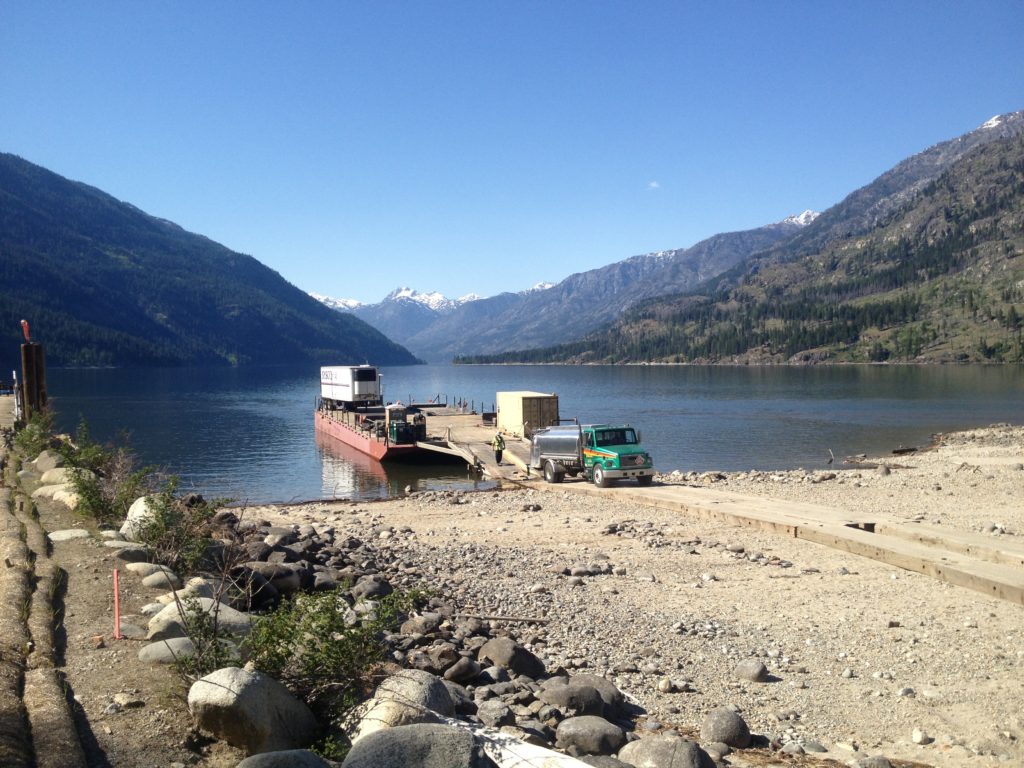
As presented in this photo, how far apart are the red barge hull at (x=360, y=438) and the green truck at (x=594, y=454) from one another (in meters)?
15.0

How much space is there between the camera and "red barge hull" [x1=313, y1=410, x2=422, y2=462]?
156 feet

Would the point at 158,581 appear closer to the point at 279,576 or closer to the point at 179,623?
the point at 279,576

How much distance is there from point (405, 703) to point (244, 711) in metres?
1.45

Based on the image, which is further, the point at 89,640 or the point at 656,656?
the point at 656,656

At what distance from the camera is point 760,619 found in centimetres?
1361

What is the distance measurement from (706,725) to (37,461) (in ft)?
72.8

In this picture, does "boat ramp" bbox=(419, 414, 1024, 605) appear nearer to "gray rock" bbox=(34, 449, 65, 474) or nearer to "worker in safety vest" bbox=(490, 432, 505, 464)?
"worker in safety vest" bbox=(490, 432, 505, 464)

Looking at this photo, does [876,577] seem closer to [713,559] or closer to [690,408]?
[713,559]

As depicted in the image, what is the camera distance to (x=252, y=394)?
123m

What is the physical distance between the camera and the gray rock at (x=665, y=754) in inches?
306

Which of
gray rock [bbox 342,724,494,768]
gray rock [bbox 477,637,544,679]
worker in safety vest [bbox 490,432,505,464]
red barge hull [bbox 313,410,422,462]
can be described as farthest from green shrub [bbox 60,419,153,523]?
red barge hull [bbox 313,410,422,462]

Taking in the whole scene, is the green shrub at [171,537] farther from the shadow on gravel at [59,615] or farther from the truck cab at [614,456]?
the truck cab at [614,456]

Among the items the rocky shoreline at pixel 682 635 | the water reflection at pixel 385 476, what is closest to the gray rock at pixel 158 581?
the rocky shoreline at pixel 682 635

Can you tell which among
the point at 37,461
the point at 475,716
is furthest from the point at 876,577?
the point at 37,461
